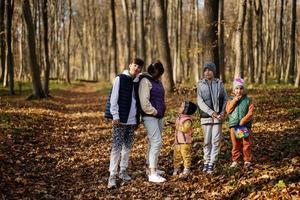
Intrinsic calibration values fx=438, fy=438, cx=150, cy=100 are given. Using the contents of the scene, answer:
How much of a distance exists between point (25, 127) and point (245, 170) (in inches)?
336

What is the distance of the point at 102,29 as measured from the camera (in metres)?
65.6

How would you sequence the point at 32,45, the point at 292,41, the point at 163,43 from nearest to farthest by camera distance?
1. the point at 163,43
2. the point at 32,45
3. the point at 292,41

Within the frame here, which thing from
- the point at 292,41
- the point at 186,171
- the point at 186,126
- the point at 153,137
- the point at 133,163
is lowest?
the point at 133,163

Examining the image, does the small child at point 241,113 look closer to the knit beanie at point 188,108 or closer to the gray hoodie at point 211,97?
the gray hoodie at point 211,97

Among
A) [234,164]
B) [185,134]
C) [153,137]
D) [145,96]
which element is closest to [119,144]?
[153,137]

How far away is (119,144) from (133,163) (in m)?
2.04

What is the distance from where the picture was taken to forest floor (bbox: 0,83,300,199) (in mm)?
7867

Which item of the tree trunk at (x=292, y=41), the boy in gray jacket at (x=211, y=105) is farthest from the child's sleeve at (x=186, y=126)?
the tree trunk at (x=292, y=41)

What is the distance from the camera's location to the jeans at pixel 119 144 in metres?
8.73

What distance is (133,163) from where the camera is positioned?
1070cm

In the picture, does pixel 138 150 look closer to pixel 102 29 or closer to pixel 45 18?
pixel 45 18

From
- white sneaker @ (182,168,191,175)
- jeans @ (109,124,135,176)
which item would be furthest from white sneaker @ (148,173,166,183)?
jeans @ (109,124,135,176)

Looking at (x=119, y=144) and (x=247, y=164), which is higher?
(x=119, y=144)

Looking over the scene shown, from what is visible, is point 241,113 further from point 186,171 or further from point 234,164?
point 186,171
